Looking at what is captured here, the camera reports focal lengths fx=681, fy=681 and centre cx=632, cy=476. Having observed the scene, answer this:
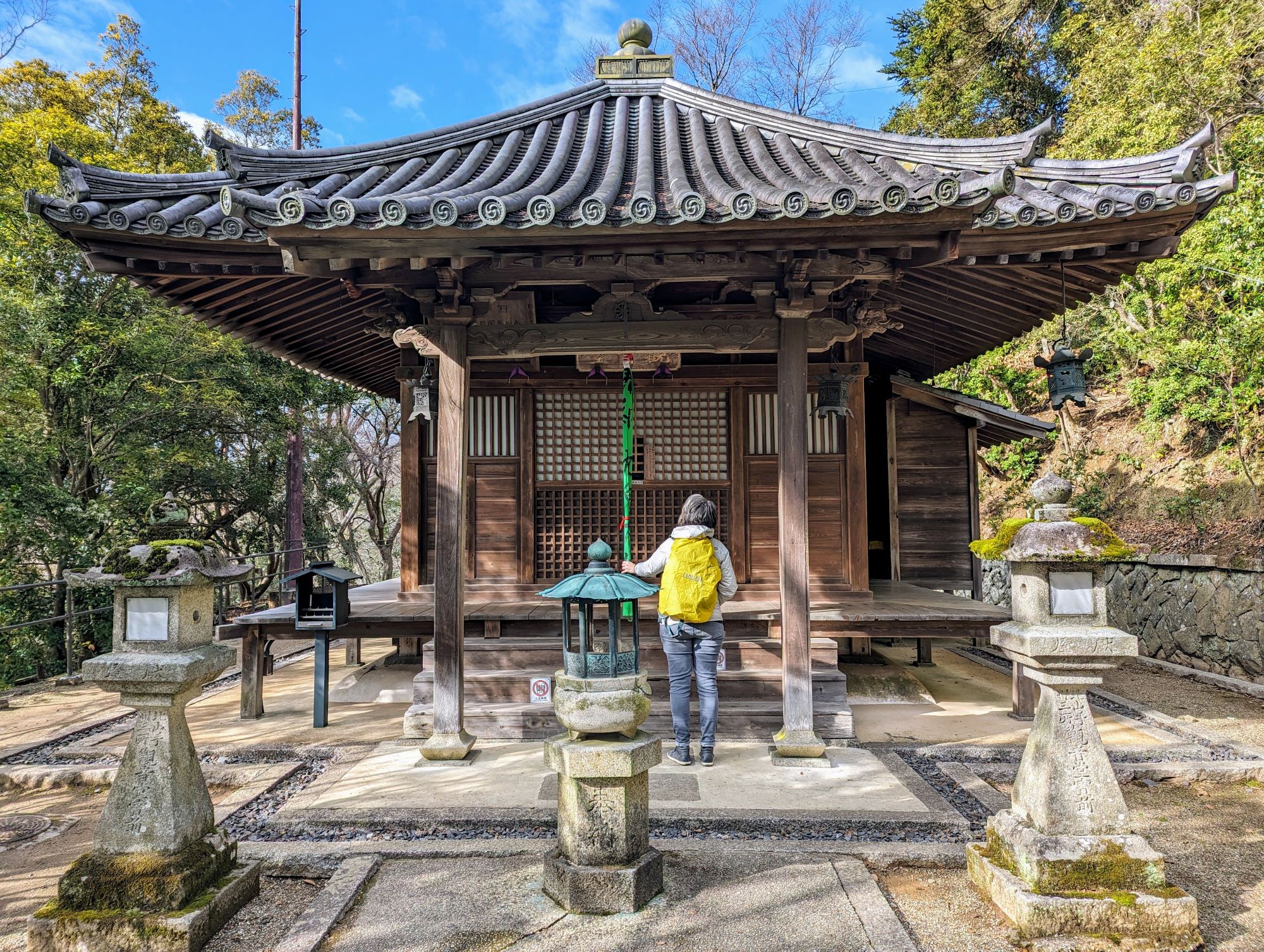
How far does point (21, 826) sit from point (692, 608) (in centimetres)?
499

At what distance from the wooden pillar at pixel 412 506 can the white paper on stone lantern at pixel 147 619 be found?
4087 millimetres

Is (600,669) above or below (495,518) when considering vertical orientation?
below

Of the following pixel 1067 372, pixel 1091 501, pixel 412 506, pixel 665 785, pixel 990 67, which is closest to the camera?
pixel 665 785

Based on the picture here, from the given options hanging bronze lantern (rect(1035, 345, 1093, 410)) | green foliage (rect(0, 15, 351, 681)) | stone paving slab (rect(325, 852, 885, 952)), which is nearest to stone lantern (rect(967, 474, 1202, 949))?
stone paving slab (rect(325, 852, 885, 952))

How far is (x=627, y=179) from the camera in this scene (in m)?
5.32

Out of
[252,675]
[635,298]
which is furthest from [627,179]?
[252,675]

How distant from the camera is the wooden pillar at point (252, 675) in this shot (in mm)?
7113

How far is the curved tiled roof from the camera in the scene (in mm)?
4320

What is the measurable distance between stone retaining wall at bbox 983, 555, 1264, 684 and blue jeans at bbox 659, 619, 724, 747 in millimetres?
5634

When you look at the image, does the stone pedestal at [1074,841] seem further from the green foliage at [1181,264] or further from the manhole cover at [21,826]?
the manhole cover at [21,826]

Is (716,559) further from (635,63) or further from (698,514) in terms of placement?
(635,63)

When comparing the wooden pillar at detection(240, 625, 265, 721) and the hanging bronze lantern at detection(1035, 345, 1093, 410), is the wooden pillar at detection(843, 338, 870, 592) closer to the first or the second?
the hanging bronze lantern at detection(1035, 345, 1093, 410)

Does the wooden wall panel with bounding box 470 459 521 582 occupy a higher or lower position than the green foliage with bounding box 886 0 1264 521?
lower

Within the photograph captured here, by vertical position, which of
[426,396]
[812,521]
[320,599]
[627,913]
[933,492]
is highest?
[426,396]
